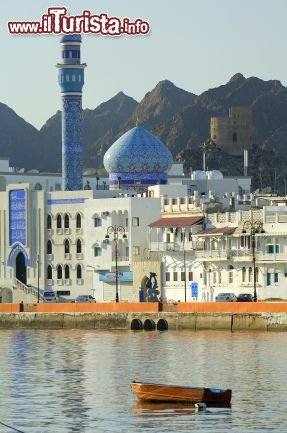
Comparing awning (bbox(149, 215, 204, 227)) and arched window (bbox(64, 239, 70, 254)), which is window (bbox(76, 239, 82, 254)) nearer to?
arched window (bbox(64, 239, 70, 254))

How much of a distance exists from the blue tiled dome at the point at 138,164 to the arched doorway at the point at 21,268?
989 cm

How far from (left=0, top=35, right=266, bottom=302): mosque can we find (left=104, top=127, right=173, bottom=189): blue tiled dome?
0.07 metres

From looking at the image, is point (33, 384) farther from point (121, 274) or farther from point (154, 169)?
point (154, 169)

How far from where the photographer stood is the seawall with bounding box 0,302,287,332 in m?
100

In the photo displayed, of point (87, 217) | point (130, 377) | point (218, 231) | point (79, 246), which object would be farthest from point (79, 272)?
point (130, 377)

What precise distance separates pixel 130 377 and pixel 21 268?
214 feet

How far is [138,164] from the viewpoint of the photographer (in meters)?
145

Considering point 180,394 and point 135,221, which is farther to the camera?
point 135,221

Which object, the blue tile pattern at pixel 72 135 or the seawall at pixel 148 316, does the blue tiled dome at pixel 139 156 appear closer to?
the blue tile pattern at pixel 72 135

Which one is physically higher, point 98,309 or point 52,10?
point 52,10

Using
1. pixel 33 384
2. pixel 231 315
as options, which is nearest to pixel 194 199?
pixel 231 315

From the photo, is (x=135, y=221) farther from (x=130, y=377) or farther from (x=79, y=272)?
(x=130, y=377)

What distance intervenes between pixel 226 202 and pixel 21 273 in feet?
58.6

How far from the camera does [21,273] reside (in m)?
140
